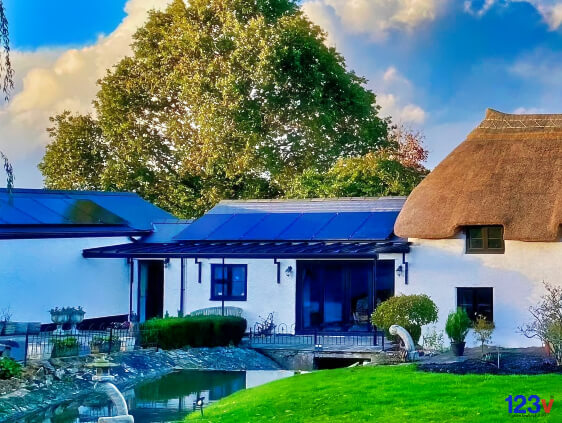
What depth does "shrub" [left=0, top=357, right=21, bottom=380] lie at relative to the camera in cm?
2031

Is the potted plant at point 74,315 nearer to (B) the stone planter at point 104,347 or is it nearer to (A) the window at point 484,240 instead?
(B) the stone planter at point 104,347

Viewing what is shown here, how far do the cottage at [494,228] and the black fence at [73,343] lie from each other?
8.10 m

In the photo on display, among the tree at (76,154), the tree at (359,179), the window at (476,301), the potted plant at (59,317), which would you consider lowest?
the potted plant at (59,317)

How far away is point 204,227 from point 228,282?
3.49 m

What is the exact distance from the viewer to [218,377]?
23750 millimetres

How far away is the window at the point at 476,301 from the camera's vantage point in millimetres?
26297

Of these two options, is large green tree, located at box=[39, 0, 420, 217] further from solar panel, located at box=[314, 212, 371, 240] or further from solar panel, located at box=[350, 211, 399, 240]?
solar panel, located at box=[350, 211, 399, 240]

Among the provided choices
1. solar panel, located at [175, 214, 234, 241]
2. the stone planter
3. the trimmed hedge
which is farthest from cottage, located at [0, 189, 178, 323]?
the stone planter

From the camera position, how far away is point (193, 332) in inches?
1055

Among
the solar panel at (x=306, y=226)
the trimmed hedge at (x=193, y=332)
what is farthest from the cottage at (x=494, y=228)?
the trimmed hedge at (x=193, y=332)

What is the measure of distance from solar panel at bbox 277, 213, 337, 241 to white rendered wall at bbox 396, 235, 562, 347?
16.3 feet

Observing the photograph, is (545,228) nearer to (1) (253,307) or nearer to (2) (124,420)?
(1) (253,307)

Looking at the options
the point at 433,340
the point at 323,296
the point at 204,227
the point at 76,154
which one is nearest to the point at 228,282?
the point at 323,296

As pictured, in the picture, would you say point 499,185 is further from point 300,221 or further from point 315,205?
point 315,205
